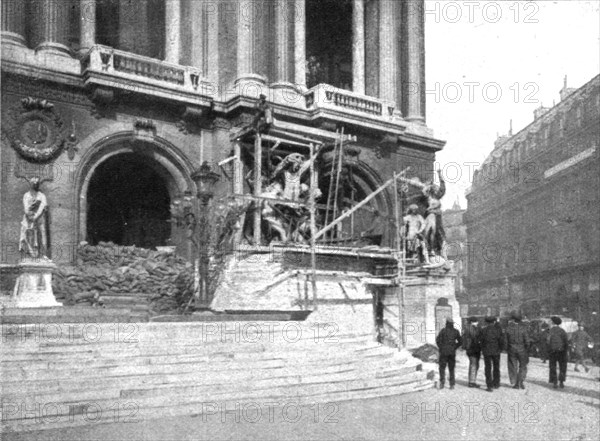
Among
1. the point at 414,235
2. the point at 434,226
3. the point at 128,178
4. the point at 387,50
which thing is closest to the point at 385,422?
the point at 434,226

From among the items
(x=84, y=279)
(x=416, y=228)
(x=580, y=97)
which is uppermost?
(x=580, y=97)

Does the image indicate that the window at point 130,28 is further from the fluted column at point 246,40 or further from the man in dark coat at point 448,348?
the man in dark coat at point 448,348

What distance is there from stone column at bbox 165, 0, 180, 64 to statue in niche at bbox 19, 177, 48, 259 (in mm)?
6736

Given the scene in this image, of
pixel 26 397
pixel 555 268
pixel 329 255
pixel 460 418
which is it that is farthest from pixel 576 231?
pixel 26 397

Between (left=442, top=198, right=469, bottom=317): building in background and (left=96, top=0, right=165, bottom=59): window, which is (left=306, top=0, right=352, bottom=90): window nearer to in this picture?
(left=96, top=0, right=165, bottom=59): window

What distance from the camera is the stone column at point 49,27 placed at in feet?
61.2

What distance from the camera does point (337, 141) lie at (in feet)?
70.8

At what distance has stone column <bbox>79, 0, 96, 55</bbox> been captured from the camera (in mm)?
20109

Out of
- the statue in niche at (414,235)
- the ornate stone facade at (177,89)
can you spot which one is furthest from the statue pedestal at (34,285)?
the statue in niche at (414,235)

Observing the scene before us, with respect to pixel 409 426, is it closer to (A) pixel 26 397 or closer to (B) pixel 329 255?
(A) pixel 26 397

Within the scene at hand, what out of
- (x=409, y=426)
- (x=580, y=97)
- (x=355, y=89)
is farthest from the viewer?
(x=580, y=97)

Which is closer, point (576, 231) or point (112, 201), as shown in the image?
point (112, 201)

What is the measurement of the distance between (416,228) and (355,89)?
6380 mm

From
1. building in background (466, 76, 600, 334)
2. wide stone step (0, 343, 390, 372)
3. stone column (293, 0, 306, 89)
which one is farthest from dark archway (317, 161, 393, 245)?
building in background (466, 76, 600, 334)
